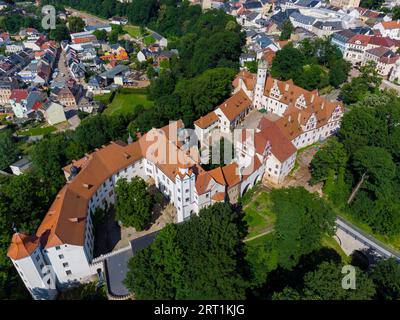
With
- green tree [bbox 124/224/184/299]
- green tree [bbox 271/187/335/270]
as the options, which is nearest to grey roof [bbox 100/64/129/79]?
green tree [bbox 124/224/184/299]

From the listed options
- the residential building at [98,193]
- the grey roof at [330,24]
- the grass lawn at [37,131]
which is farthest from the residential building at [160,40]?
the residential building at [98,193]

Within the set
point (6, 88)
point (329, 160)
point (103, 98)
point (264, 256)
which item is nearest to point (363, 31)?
point (329, 160)

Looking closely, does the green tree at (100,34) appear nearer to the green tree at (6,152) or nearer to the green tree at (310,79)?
the green tree at (6,152)

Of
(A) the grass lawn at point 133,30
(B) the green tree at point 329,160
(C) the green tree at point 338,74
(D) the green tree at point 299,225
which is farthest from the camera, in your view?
(A) the grass lawn at point 133,30

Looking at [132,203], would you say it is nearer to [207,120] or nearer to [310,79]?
[207,120]
